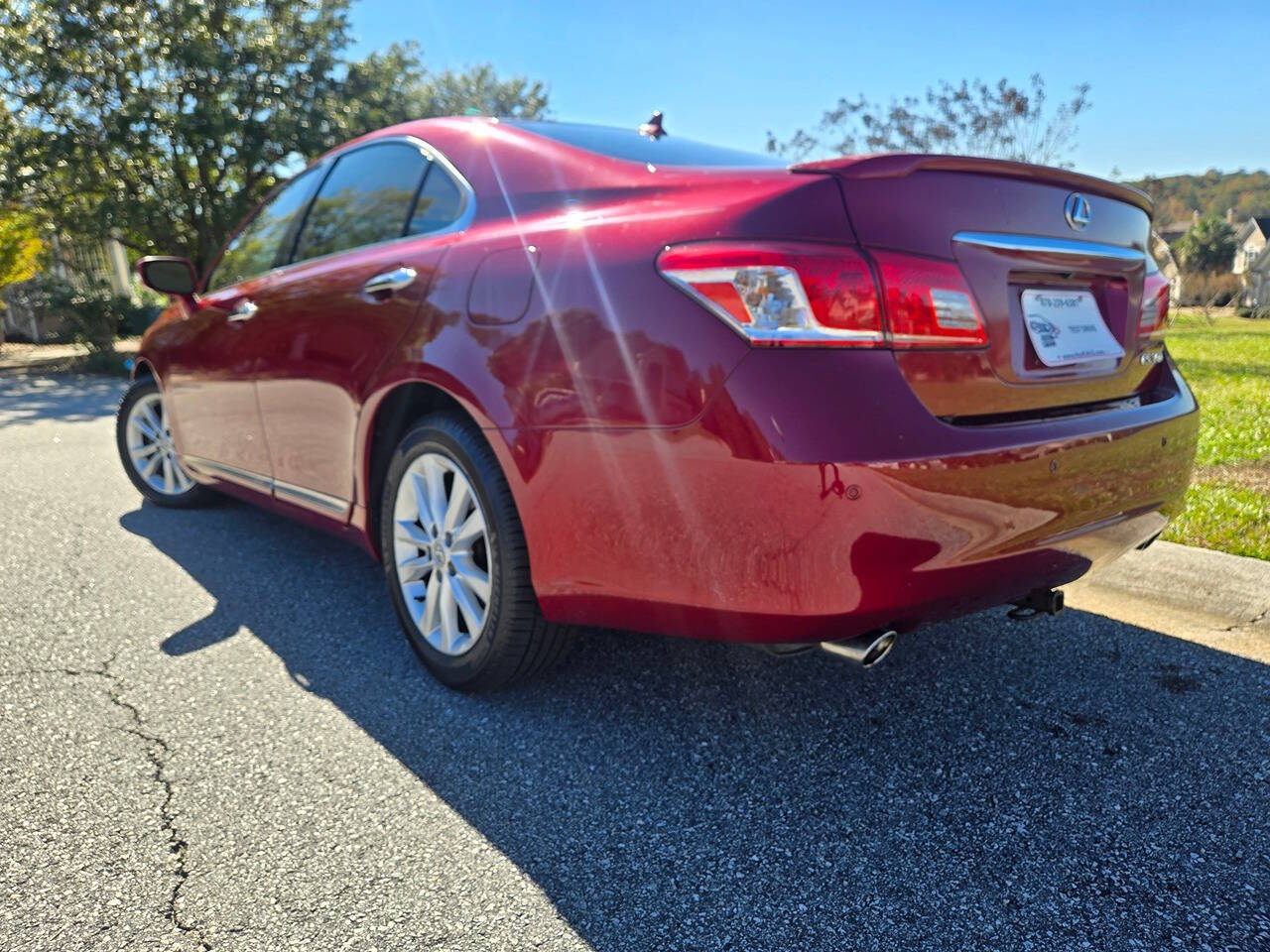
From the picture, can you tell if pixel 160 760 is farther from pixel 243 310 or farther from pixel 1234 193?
pixel 1234 193

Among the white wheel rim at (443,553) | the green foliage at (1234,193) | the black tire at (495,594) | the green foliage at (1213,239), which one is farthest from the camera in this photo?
the green foliage at (1213,239)

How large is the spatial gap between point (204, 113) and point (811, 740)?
15.3 m

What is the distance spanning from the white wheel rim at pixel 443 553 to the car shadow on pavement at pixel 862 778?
203mm

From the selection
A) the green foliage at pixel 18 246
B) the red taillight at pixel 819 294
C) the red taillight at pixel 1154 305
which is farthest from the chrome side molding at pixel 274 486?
the green foliage at pixel 18 246

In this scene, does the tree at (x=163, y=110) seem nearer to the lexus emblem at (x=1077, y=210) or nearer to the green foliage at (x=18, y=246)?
the green foliage at (x=18, y=246)

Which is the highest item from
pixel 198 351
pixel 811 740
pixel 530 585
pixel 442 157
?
pixel 442 157

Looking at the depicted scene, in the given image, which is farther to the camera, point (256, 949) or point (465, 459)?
point (465, 459)

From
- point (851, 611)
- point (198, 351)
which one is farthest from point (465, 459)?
point (198, 351)

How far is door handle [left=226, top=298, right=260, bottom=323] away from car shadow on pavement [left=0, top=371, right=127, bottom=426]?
573 centimetres

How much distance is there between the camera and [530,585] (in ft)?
7.54

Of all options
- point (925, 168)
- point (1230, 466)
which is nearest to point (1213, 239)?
point (1230, 466)

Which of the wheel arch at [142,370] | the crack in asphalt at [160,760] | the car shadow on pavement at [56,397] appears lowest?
the car shadow on pavement at [56,397]

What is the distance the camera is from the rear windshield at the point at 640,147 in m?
2.46

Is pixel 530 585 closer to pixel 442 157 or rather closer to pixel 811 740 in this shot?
pixel 811 740
